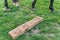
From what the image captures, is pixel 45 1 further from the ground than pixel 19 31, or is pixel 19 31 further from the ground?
pixel 45 1

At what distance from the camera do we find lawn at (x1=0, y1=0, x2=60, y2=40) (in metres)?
4.22

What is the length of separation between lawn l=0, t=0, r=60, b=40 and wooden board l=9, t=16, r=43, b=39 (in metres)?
0.09

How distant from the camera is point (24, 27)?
174 inches

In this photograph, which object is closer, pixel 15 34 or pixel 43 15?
pixel 15 34

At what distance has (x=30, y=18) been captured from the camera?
5.02 meters

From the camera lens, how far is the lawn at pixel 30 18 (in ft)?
13.8

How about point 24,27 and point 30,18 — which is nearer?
point 24,27

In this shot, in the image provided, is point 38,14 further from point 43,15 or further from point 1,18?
point 1,18

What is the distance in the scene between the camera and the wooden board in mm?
4177

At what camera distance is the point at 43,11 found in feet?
17.8

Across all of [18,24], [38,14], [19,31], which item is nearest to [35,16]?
[38,14]

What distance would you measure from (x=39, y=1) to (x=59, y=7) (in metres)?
0.88

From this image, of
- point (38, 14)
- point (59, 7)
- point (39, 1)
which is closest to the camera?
point (38, 14)

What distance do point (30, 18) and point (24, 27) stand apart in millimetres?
668
